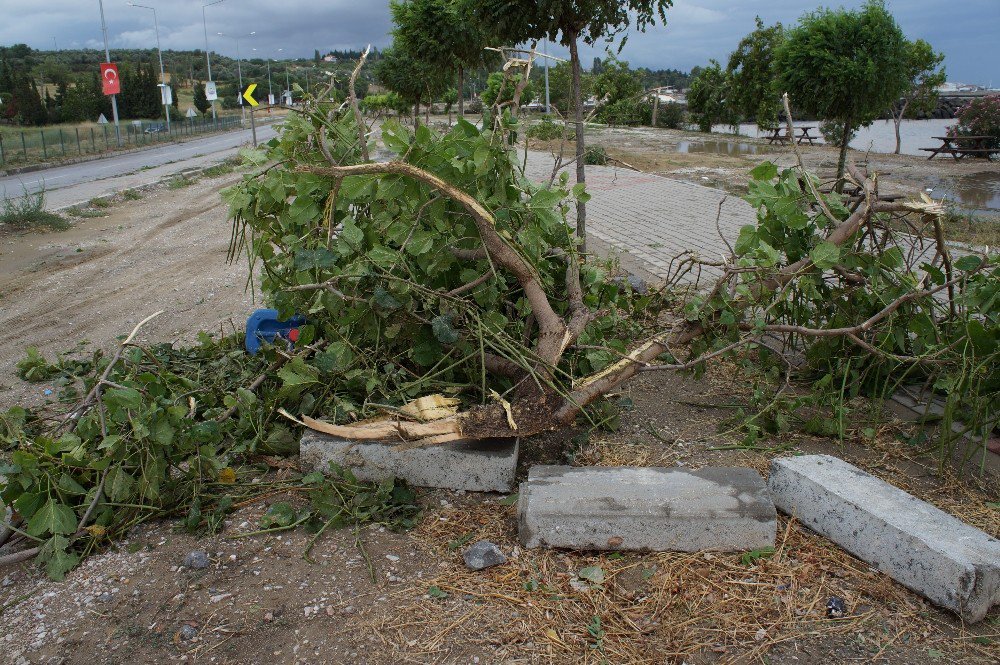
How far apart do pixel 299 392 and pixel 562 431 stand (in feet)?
4.47

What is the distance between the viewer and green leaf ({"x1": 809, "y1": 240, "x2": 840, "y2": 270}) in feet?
12.2

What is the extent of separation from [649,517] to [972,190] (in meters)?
15.5

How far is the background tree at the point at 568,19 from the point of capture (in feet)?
23.2

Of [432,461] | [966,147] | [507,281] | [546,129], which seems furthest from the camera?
[966,147]

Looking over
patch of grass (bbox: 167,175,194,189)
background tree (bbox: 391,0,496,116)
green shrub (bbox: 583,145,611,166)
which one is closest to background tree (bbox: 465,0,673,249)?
green shrub (bbox: 583,145,611,166)

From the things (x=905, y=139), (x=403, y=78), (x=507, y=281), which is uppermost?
(x=403, y=78)

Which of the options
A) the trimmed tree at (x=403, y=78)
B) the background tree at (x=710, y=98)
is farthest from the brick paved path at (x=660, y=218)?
the background tree at (x=710, y=98)

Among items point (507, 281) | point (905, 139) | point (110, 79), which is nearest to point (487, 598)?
point (507, 281)

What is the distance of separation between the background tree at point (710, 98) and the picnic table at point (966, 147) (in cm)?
1532

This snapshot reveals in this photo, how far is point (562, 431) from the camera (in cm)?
391

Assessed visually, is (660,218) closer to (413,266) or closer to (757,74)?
(413,266)

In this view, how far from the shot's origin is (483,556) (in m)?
2.88

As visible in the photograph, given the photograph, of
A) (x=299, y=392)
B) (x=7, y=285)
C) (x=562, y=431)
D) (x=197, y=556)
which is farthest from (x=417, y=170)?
(x=7, y=285)

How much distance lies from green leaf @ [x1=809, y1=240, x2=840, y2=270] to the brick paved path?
3.29 m
